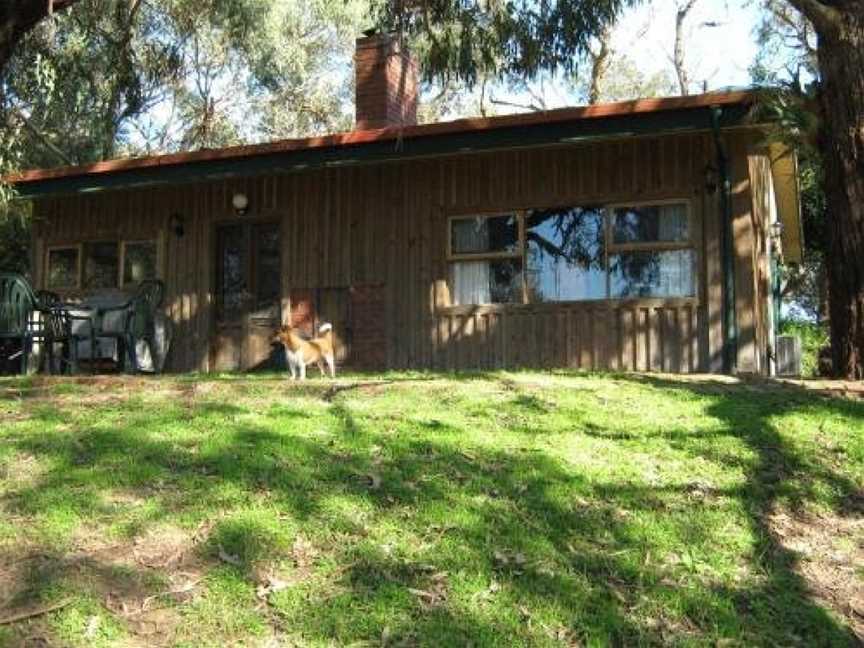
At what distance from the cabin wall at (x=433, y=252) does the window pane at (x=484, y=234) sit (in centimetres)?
15

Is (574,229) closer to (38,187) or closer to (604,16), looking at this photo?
(604,16)

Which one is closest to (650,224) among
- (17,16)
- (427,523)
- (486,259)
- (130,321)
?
(486,259)

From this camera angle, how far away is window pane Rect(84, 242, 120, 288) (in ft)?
44.4

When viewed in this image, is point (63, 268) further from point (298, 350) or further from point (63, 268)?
point (298, 350)

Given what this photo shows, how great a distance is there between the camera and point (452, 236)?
462 inches

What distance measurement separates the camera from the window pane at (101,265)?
13.5 metres

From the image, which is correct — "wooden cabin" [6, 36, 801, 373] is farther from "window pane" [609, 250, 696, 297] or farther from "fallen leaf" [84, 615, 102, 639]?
"fallen leaf" [84, 615, 102, 639]

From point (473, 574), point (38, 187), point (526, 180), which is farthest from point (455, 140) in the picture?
point (473, 574)

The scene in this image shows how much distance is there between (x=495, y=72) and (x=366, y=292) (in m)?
3.11

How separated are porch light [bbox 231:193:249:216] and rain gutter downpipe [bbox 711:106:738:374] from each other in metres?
5.99

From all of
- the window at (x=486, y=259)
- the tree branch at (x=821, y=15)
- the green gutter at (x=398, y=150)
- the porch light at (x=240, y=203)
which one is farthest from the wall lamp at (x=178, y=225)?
the tree branch at (x=821, y=15)

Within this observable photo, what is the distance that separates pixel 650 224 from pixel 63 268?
8413 mm

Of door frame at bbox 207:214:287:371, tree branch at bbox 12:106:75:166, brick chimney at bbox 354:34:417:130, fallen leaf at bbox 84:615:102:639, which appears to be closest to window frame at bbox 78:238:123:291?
door frame at bbox 207:214:287:371

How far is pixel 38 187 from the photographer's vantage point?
1316cm
